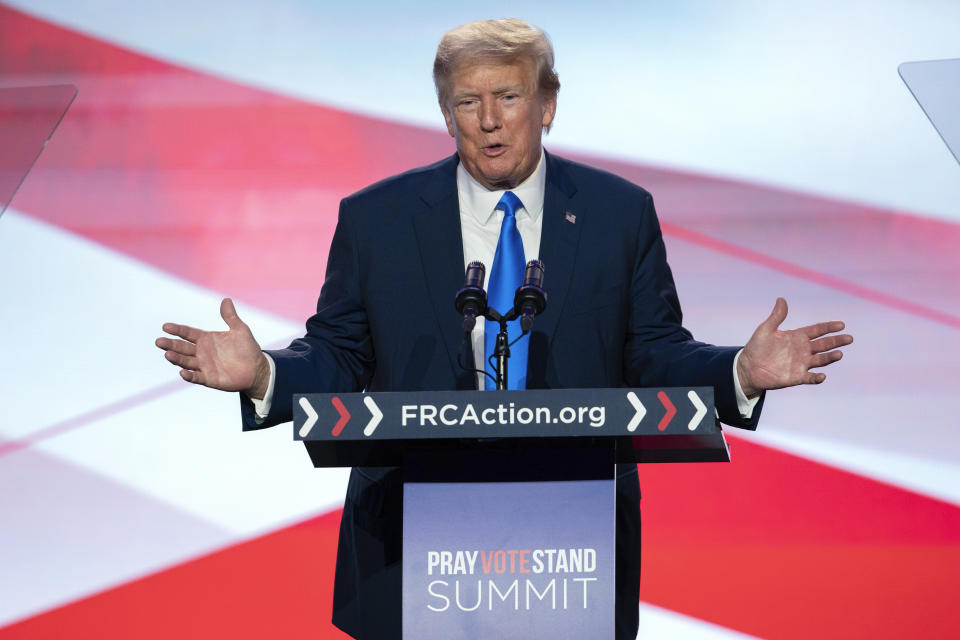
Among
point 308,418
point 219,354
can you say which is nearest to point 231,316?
point 219,354

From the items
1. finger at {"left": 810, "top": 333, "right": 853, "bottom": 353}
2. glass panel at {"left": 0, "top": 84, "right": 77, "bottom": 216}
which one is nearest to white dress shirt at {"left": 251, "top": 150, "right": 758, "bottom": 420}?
finger at {"left": 810, "top": 333, "right": 853, "bottom": 353}

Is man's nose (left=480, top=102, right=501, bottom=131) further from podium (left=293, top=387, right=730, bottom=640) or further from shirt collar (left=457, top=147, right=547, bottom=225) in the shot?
podium (left=293, top=387, right=730, bottom=640)

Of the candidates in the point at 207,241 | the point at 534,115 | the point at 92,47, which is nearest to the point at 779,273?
the point at 534,115

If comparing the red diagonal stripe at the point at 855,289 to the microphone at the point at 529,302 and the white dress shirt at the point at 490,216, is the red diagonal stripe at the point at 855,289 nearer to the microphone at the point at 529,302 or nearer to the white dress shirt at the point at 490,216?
the white dress shirt at the point at 490,216

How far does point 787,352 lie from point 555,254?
0.54m

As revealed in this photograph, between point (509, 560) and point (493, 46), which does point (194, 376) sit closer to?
point (509, 560)

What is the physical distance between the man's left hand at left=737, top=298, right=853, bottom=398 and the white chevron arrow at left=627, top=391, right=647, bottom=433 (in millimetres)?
347

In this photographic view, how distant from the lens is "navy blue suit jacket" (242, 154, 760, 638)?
6.54 ft

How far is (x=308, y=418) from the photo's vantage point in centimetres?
155

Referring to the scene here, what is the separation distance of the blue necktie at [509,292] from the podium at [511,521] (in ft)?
1.01

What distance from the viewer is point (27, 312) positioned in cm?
381

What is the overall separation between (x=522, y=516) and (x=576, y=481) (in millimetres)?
100

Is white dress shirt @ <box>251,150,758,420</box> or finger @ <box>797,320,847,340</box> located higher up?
white dress shirt @ <box>251,150,758,420</box>

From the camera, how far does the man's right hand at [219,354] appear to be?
1789 mm
